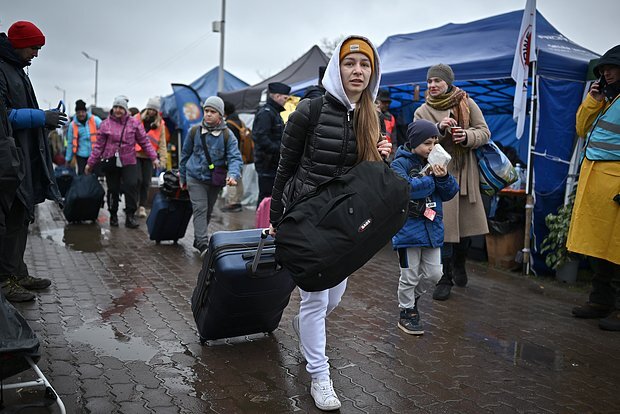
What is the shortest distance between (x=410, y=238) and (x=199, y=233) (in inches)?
141

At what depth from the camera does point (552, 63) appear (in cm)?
715

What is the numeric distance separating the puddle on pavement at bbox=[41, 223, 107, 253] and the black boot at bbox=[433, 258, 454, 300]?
177 inches

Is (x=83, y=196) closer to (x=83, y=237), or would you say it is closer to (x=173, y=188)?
(x=83, y=237)

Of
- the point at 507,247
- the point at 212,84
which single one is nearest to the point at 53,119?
the point at 507,247

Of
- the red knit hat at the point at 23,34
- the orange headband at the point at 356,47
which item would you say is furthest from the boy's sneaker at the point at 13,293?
the orange headband at the point at 356,47

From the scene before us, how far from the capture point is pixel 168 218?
314 inches

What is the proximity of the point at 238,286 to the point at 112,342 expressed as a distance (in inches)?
47.3

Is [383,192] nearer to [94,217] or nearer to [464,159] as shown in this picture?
[464,159]

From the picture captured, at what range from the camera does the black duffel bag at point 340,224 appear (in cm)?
292

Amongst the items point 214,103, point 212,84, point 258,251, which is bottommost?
point 258,251

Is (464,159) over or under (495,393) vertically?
over

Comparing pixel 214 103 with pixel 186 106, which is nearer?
pixel 214 103

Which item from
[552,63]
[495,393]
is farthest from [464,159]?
[495,393]

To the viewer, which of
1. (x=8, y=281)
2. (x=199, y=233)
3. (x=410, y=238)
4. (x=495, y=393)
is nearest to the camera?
(x=495, y=393)
